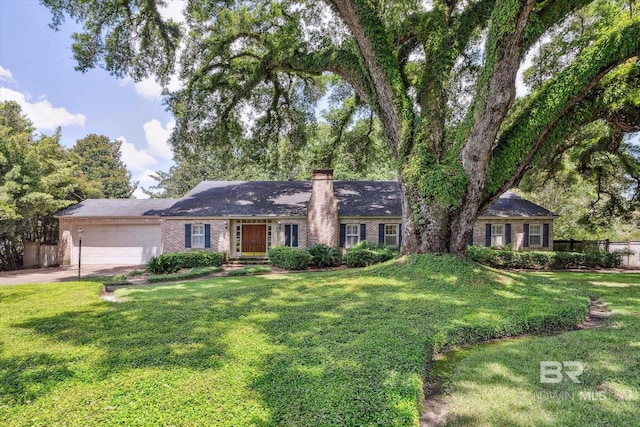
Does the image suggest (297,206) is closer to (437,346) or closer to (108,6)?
(108,6)

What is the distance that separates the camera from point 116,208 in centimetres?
1888

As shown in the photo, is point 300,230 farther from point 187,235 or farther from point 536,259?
point 536,259

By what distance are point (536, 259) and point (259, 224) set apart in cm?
1369

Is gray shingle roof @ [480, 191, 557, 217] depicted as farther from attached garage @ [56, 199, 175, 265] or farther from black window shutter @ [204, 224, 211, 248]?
attached garage @ [56, 199, 175, 265]

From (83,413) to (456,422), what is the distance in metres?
3.08

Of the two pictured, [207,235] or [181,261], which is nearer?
[181,261]

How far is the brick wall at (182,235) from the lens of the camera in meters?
16.6

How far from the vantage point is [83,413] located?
260 cm

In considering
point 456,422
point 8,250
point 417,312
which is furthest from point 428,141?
point 8,250

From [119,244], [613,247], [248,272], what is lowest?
[248,272]

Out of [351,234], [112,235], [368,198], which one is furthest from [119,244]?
[368,198]

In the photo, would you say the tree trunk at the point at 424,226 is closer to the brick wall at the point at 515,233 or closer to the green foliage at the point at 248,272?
the green foliage at the point at 248,272

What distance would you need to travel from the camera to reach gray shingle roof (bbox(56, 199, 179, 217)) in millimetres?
18062

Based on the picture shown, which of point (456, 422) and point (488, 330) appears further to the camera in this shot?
point (488, 330)
